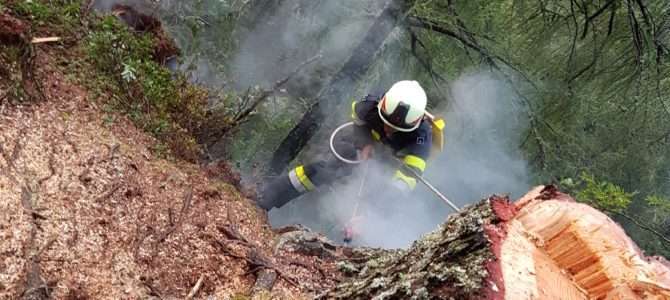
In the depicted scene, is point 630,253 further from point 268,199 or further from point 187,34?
point 187,34

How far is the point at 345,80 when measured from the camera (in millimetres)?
7039

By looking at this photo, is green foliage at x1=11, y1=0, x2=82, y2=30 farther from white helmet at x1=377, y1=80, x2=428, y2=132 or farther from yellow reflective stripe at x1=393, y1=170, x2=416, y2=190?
yellow reflective stripe at x1=393, y1=170, x2=416, y2=190

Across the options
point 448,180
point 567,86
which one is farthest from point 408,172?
point 448,180

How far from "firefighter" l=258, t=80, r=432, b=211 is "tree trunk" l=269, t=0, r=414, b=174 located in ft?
4.98

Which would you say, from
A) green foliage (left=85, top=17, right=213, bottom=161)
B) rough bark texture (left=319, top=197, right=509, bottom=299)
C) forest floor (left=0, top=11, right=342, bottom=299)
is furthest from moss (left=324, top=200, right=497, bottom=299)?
green foliage (left=85, top=17, right=213, bottom=161)

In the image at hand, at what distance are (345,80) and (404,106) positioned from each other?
2.13 metres

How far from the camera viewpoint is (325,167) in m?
5.49

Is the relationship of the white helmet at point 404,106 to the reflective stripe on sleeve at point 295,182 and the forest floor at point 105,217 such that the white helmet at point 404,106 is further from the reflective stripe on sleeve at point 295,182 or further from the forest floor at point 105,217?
the forest floor at point 105,217

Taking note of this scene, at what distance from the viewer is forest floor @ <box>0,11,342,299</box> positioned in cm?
259

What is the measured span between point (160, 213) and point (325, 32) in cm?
630

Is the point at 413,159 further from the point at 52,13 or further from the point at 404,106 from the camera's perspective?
the point at 52,13

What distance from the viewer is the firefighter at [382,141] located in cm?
506

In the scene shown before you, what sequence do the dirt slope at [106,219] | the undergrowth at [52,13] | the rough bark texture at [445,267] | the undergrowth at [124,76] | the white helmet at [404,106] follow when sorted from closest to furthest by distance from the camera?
1. the rough bark texture at [445,267]
2. the dirt slope at [106,219]
3. the undergrowth at [52,13]
4. the undergrowth at [124,76]
5. the white helmet at [404,106]

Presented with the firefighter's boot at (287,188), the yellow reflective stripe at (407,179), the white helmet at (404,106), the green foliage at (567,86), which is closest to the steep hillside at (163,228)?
the firefighter's boot at (287,188)
